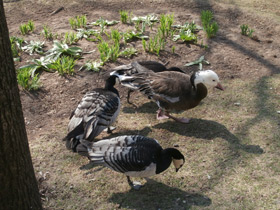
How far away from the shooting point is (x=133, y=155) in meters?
4.33

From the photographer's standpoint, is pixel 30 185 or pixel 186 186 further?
pixel 186 186

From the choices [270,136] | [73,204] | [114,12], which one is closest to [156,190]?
[73,204]

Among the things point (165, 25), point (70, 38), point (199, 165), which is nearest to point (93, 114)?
point (199, 165)

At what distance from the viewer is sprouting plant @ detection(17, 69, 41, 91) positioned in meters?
6.64

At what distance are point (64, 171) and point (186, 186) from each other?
1.73 m

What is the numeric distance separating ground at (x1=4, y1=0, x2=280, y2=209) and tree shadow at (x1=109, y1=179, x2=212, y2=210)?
1 cm

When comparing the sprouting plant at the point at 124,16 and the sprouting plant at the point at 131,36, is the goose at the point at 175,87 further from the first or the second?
the sprouting plant at the point at 124,16

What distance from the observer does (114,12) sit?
10008 mm

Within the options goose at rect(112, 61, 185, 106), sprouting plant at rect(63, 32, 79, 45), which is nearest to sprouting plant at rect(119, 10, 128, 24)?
sprouting plant at rect(63, 32, 79, 45)

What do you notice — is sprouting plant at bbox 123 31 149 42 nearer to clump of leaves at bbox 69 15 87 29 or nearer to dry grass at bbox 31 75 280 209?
clump of leaves at bbox 69 15 87 29

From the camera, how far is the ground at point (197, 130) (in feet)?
14.7

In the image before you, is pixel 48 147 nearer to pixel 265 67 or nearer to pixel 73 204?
pixel 73 204

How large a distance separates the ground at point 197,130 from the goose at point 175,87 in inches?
14.5

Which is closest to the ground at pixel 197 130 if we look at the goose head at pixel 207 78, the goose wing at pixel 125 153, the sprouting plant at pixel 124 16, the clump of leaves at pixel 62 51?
the sprouting plant at pixel 124 16
